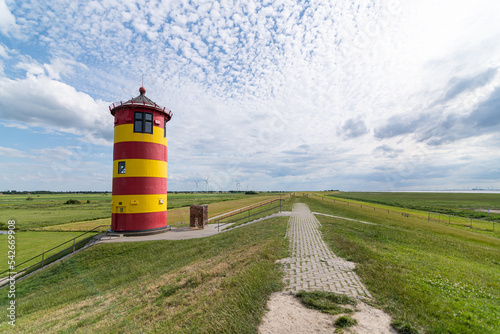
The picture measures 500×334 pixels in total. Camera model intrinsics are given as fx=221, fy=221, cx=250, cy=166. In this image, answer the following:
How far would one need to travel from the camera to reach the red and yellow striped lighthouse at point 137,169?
1759 cm

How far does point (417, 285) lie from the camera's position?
591 cm

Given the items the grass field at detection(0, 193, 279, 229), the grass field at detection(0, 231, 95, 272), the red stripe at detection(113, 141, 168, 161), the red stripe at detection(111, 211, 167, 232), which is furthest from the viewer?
the grass field at detection(0, 193, 279, 229)

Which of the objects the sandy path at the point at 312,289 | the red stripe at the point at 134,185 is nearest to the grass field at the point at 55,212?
the red stripe at the point at 134,185

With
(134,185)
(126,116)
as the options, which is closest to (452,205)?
(134,185)

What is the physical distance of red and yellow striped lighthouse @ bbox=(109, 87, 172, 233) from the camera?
17.6 meters

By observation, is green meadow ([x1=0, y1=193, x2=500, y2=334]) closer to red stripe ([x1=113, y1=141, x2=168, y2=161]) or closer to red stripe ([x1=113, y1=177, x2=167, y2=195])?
red stripe ([x1=113, y1=177, x2=167, y2=195])

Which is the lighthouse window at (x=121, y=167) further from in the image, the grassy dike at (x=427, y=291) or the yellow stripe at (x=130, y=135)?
the grassy dike at (x=427, y=291)

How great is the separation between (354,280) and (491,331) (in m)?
2.72

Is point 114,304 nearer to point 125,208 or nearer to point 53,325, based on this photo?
point 53,325

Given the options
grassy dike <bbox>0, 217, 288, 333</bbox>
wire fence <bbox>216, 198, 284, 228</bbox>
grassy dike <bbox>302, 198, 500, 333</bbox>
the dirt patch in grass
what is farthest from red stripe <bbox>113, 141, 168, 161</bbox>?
the dirt patch in grass

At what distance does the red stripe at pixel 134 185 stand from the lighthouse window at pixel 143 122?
4.04 m

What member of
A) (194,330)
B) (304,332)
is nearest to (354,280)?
(304,332)

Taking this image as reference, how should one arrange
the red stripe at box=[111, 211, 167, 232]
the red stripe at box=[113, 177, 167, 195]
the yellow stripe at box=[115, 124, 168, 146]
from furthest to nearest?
1. the yellow stripe at box=[115, 124, 168, 146]
2. the red stripe at box=[113, 177, 167, 195]
3. the red stripe at box=[111, 211, 167, 232]

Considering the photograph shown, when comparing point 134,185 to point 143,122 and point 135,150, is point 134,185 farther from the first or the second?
point 143,122
